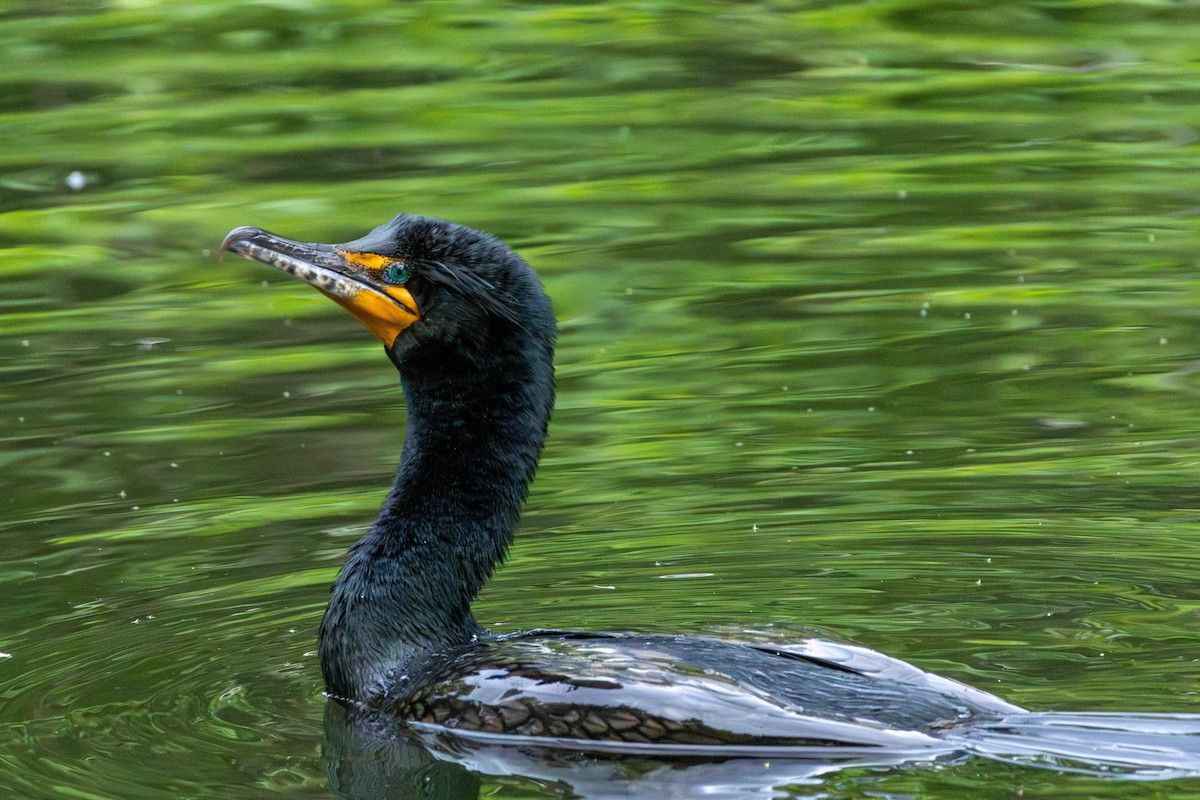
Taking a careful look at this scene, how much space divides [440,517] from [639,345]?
4148 mm

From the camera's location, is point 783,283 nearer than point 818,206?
Yes

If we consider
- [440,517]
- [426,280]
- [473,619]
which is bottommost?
[473,619]

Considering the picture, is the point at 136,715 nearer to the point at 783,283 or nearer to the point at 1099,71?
the point at 783,283

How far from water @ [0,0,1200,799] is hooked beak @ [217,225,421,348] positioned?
121cm

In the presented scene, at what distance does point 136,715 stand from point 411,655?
0.84m

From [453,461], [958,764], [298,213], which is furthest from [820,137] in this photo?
[958,764]

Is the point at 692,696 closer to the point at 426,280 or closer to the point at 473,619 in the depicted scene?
the point at 473,619

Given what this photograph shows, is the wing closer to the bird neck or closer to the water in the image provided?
the water

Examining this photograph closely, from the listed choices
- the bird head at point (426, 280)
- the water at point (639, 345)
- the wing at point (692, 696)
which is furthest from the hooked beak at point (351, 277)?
the water at point (639, 345)

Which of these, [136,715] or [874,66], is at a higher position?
[874,66]

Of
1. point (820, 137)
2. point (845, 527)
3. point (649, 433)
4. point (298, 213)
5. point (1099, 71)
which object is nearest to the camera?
point (845, 527)

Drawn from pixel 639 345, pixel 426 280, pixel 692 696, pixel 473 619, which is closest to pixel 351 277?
pixel 426 280

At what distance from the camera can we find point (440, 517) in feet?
20.7

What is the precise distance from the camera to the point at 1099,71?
15.6 m
